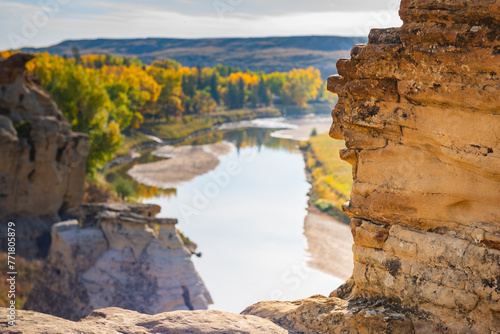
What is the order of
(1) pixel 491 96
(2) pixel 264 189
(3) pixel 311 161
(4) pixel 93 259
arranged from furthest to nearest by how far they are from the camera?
(3) pixel 311 161, (2) pixel 264 189, (4) pixel 93 259, (1) pixel 491 96

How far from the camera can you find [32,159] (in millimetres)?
25656

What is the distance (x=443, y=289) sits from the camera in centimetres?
711

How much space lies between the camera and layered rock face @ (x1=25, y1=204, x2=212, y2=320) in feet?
57.0

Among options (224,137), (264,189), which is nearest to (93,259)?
(264,189)

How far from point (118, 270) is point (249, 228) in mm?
15912

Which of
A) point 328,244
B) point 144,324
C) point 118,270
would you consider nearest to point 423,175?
point 144,324

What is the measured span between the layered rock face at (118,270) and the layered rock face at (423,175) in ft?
32.9

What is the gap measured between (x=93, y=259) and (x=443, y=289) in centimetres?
1343

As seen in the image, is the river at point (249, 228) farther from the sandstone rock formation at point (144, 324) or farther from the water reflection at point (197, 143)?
the sandstone rock formation at point (144, 324)

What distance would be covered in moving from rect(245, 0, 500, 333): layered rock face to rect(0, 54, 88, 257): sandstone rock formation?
1914 centimetres

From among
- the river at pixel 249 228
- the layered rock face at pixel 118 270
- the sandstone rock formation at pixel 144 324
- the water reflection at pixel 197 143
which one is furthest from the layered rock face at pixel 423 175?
the water reflection at pixel 197 143

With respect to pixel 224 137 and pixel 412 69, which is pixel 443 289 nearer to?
pixel 412 69

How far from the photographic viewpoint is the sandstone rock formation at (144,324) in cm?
674

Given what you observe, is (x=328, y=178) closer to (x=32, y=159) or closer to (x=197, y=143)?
(x=32, y=159)
